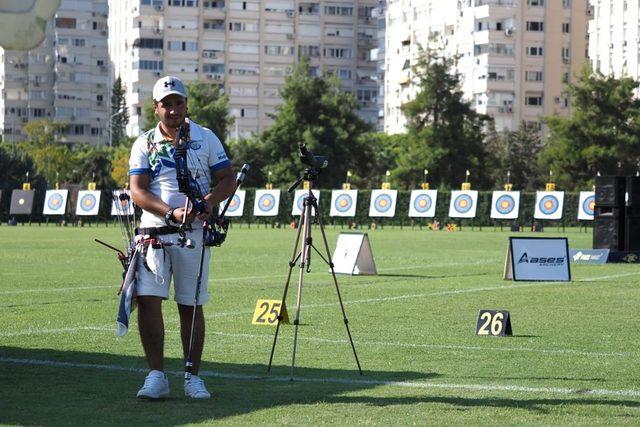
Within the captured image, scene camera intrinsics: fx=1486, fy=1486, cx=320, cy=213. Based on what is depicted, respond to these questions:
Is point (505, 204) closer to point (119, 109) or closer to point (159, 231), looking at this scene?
point (159, 231)

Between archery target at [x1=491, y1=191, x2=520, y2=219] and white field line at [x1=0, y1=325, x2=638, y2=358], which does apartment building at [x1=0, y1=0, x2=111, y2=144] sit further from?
white field line at [x1=0, y1=325, x2=638, y2=358]

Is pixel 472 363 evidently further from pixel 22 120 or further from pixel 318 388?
pixel 22 120

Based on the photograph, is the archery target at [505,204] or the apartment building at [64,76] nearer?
the archery target at [505,204]

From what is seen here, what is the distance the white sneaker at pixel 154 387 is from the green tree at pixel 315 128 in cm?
7578

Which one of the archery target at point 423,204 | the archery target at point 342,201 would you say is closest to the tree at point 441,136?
the archery target at point 423,204

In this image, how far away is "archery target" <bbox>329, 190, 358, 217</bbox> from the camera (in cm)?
6794

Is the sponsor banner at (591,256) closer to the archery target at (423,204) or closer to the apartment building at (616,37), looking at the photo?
the archery target at (423,204)

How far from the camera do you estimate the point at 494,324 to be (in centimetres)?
1487

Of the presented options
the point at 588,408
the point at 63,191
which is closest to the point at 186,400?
the point at 588,408

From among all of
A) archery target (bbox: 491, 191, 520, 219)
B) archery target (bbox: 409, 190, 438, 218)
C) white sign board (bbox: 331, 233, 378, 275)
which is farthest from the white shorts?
archery target (bbox: 409, 190, 438, 218)

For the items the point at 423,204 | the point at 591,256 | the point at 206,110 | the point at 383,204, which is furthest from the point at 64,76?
the point at 591,256

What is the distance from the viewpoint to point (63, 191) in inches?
2763

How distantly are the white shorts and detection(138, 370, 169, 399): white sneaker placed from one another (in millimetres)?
542

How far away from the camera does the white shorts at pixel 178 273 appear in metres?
10.1
